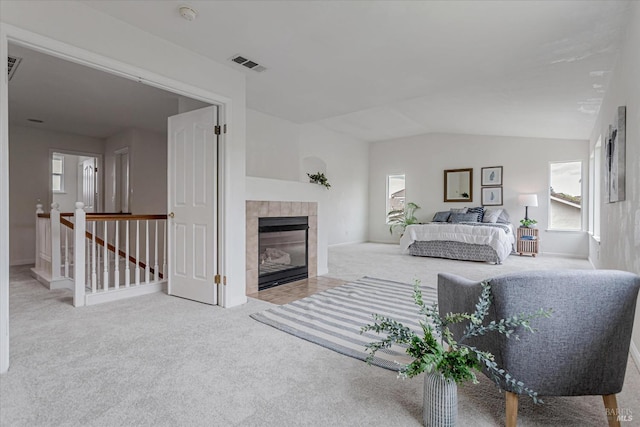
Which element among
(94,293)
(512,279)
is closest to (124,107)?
(94,293)

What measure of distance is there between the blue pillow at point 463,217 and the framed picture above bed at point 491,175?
1.00m

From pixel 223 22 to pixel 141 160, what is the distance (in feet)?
14.2

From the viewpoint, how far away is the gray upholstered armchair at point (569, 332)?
4.18 feet

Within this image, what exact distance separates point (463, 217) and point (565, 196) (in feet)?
6.80

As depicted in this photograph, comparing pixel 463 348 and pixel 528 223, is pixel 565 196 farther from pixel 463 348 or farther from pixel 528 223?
pixel 463 348

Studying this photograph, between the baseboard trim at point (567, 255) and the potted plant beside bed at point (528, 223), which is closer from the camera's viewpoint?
the baseboard trim at point (567, 255)

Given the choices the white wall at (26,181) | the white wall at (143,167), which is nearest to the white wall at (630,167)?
the white wall at (143,167)

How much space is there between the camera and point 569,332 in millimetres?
1316

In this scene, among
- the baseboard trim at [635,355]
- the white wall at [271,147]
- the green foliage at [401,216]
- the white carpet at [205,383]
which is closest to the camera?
the white carpet at [205,383]

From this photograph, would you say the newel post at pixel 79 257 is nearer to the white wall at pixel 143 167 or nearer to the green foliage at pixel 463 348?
the white wall at pixel 143 167

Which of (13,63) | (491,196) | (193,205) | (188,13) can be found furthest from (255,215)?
(491,196)

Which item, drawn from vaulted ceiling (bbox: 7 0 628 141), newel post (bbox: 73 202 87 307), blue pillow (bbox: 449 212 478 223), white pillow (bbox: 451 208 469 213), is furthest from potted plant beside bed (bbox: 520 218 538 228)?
newel post (bbox: 73 202 87 307)

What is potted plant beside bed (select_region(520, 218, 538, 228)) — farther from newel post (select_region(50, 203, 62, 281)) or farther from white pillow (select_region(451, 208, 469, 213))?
newel post (select_region(50, 203, 62, 281))

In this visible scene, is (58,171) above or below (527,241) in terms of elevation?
above
